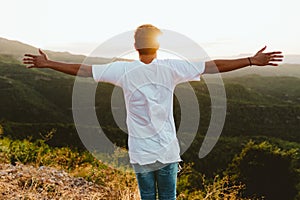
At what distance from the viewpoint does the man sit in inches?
83.8

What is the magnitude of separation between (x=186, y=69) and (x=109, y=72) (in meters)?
0.40

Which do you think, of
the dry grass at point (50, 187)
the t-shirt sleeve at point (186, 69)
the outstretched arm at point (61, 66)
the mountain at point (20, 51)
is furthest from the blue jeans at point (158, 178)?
the mountain at point (20, 51)

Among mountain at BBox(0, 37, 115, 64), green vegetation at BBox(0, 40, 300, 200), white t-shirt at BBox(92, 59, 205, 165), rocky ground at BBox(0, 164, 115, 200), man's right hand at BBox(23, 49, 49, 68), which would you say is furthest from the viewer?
mountain at BBox(0, 37, 115, 64)

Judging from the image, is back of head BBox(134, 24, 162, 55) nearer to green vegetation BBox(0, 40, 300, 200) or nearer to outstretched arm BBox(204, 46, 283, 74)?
outstretched arm BBox(204, 46, 283, 74)

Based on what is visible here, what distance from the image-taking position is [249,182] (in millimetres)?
23234

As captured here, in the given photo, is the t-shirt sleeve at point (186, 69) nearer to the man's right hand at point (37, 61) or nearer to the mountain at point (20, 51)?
the man's right hand at point (37, 61)

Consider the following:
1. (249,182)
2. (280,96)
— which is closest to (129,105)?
(249,182)

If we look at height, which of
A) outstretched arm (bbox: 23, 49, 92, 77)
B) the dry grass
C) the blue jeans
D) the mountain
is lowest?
the mountain

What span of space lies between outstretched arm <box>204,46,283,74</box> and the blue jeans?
21.7 inches

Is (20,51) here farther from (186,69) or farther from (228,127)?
(186,69)

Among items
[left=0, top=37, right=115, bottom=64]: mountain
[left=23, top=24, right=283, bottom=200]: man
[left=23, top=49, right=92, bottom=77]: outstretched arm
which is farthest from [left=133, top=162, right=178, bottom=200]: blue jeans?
[left=0, top=37, right=115, bottom=64]: mountain

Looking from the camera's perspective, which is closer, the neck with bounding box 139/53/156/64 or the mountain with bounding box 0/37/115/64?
the neck with bounding box 139/53/156/64

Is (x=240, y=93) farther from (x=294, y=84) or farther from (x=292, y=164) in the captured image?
(x=292, y=164)

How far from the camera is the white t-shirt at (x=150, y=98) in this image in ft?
6.98
